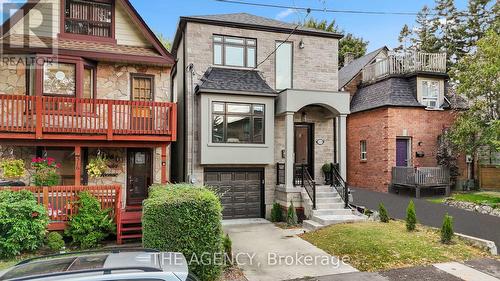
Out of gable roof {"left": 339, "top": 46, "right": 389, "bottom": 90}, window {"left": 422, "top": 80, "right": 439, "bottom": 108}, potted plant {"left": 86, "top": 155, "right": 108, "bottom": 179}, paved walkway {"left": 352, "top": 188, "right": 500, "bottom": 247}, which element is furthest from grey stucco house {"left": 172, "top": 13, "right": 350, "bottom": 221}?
gable roof {"left": 339, "top": 46, "right": 389, "bottom": 90}

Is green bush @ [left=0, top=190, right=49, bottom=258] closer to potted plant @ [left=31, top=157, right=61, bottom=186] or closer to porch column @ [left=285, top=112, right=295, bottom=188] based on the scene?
potted plant @ [left=31, top=157, right=61, bottom=186]

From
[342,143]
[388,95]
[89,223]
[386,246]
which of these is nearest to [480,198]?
[388,95]

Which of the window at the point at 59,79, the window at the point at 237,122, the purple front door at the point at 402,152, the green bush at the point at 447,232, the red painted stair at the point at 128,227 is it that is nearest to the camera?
the green bush at the point at 447,232

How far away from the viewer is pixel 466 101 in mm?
17984

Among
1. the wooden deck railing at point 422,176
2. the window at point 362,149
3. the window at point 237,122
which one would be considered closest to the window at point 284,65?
the window at point 237,122

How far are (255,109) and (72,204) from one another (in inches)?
285

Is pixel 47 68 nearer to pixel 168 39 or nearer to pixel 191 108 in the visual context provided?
pixel 191 108

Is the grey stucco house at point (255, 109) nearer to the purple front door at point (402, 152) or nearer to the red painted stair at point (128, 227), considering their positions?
the red painted stair at point (128, 227)

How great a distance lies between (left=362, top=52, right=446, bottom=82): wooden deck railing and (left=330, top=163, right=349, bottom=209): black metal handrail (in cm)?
820

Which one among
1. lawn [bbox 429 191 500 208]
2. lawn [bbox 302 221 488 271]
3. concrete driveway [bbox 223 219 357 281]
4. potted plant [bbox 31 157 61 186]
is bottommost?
concrete driveway [bbox 223 219 357 281]

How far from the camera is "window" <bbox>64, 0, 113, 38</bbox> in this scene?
37.9 feet

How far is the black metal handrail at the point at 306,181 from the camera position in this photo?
484 inches

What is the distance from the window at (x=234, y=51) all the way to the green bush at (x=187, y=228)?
853 cm

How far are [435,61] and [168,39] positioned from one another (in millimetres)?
27619
